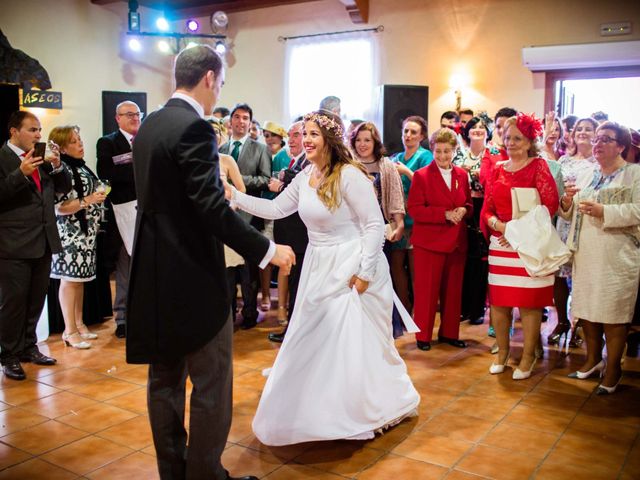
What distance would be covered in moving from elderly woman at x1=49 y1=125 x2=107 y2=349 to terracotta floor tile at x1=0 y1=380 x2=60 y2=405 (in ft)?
2.52

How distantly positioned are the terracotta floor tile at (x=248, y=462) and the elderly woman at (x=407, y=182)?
243cm

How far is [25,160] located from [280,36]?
21.8 feet

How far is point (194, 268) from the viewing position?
212 centimetres

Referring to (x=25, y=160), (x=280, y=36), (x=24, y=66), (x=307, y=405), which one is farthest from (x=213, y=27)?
(x=307, y=405)

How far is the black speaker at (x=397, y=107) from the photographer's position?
24.7ft

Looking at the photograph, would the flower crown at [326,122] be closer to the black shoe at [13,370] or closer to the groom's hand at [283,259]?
the groom's hand at [283,259]

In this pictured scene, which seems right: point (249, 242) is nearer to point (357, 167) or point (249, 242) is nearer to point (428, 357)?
point (357, 167)

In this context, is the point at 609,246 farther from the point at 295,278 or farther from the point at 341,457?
the point at 295,278

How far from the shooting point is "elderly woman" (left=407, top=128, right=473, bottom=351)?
446 cm

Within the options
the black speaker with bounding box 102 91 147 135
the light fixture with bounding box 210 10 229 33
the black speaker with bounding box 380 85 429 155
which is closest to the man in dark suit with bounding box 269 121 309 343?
the black speaker with bounding box 380 85 429 155

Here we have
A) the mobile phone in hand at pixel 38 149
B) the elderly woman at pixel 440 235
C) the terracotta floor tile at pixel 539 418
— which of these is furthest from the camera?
the elderly woman at pixel 440 235

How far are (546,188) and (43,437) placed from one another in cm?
298

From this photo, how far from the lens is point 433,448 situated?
115 inches

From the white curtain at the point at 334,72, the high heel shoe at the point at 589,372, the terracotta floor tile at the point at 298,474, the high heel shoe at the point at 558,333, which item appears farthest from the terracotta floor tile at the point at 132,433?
the white curtain at the point at 334,72
